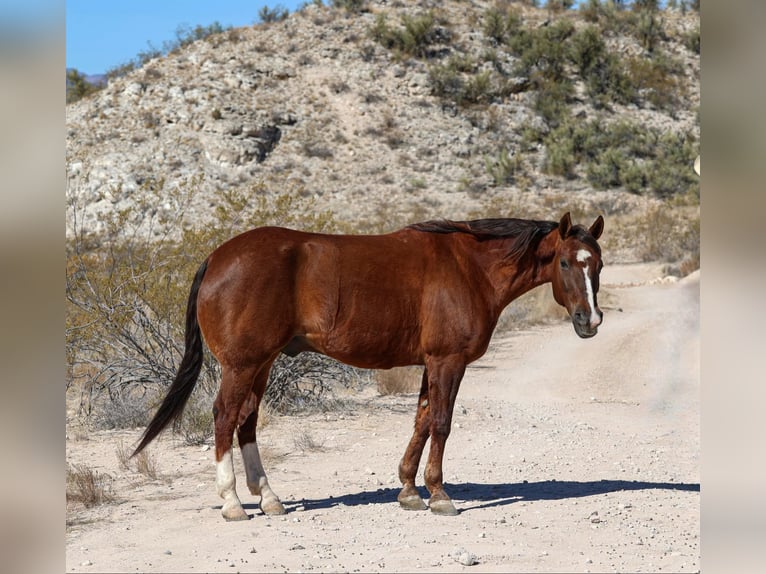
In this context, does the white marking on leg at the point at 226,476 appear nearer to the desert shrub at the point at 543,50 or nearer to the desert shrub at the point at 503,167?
the desert shrub at the point at 503,167

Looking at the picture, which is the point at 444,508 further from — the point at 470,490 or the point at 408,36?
the point at 408,36

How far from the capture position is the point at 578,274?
21.6ft

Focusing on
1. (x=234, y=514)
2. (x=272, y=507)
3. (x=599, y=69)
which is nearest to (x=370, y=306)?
(x=272, y=507)

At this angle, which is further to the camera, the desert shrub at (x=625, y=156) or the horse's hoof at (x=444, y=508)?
the desert shrub at (x=625, y=156)

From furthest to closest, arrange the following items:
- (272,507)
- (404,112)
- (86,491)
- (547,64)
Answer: (547,64), (404,112), (86,491), (272,507)

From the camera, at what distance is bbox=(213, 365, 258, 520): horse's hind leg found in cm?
645

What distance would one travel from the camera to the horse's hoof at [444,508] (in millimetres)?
6758

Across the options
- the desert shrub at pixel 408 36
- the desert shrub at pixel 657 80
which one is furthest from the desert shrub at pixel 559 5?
the desert shrub at pixel 408 36

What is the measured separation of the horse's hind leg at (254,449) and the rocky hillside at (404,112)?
22.2m

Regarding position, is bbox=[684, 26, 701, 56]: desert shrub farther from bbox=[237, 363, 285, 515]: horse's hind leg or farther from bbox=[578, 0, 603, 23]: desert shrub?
bbox=[237, 363, 285, 515]: horse's hind leg

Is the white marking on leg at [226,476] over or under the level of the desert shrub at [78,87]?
under

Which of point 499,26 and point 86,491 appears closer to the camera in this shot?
point 86,491

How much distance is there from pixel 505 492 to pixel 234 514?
2249 mm

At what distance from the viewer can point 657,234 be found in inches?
1011
